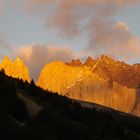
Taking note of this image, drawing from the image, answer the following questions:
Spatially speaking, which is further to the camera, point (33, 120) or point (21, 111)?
point (21, 111)

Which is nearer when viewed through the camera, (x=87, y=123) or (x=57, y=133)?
(x=57, y=133)

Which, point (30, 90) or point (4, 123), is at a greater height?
point (30, 90)

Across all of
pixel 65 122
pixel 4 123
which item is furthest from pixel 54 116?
pixel 4 123

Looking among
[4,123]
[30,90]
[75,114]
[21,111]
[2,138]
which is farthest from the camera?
[30,90]

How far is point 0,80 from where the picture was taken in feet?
402

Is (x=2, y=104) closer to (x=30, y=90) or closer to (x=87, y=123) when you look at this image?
Answer: (x=87, y=123)

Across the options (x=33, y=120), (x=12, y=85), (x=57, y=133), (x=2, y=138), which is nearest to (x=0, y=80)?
(x=12, y=85)

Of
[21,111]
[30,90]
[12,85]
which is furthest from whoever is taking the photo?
[30,90]

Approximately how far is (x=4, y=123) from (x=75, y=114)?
43.3m

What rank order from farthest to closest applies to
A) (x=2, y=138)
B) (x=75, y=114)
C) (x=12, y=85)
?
1. (x=75, y=114)
2. (x=12, y=85)
3. (x=2, y=138)

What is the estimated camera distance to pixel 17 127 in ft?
284

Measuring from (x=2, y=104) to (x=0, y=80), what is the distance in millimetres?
21476

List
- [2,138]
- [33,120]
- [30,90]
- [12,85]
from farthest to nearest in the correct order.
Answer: [30,90]
[12,85]
[33,120]
[2,138]

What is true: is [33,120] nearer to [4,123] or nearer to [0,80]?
[4,123]
